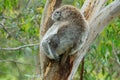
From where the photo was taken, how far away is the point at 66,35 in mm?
3137

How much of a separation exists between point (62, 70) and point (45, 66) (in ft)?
0.51

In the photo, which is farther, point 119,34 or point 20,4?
point 20,4

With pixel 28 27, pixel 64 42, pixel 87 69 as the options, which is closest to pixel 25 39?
pixel 28 27

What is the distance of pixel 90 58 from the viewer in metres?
4.93

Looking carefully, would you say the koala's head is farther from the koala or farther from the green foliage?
the green foliage

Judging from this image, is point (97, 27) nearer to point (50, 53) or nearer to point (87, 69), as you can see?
point (50, 53)

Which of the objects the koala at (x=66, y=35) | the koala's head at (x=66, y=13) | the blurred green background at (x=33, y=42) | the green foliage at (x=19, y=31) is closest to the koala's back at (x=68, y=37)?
the koala at (x=66, y=35)

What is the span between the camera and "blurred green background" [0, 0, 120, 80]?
14.1ft

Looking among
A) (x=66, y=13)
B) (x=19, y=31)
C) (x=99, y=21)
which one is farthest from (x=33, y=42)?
(x=99, y=21)

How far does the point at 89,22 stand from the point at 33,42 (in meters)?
2.48

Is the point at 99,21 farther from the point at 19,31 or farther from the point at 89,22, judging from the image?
the point at 19,31

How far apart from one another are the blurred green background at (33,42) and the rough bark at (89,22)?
94 centimetres

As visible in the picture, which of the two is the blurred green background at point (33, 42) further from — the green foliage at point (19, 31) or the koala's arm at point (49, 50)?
the koala's arm at point (49, 50)

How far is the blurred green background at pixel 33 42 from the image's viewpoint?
4.30m
